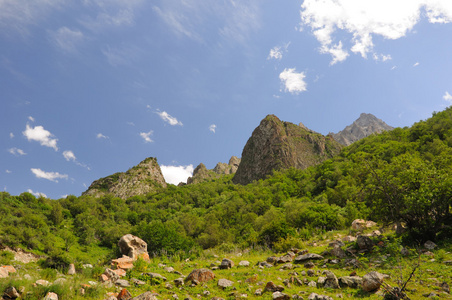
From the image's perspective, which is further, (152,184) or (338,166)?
(152,184)

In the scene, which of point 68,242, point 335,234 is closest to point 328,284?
point 335,234

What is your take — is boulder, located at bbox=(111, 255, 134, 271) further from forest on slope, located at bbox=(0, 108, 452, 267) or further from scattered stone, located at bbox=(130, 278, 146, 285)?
forest on slope, located at bbox=(0, 108, 452, 267)

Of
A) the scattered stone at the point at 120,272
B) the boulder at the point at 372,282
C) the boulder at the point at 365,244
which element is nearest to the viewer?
the boulder at the point at 372,282

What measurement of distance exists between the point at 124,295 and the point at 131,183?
5501 inches

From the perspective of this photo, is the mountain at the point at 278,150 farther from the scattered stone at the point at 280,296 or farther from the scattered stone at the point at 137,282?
→ the scattered stone at the point at 280,296

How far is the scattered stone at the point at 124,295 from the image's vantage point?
30.0 feet

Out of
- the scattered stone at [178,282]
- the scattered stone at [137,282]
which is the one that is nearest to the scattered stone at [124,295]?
the scattered stone at [137,282]

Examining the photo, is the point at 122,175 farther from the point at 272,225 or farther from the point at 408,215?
the point at 408,215

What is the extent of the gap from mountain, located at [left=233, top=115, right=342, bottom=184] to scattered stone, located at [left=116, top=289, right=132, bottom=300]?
123 m

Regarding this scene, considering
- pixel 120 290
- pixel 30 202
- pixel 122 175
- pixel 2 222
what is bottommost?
pixel 120 290

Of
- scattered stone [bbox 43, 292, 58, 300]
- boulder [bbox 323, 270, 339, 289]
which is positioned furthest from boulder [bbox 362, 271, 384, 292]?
scattered stone [bbox 43, 292, 58, 300]

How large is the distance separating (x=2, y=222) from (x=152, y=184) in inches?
3347

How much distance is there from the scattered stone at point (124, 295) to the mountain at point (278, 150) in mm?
122912

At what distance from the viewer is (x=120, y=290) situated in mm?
10047
